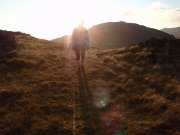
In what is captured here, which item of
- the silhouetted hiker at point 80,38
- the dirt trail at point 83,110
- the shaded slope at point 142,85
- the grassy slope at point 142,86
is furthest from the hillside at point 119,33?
the dirt trail at point 83,110

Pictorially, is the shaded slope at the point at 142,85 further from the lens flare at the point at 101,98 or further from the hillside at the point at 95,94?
the lens flare at the point at 101,98

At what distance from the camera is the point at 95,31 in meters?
136

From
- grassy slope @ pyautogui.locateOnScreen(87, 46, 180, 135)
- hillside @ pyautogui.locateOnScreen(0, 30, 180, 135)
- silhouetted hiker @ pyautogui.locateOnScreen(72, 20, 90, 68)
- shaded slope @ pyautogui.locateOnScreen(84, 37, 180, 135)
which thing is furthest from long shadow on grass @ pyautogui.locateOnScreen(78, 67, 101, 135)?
silhouetted hiker @ pyautogui.locateOnScreen(72, 20, 90, 68)

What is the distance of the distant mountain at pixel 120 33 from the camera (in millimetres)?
118581

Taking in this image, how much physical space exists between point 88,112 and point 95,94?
2.42 meters

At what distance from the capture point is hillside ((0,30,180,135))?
12508mm

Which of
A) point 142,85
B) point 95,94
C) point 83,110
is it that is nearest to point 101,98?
point 95,94

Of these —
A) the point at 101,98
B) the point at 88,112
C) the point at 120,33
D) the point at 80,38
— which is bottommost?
the point at 88,112

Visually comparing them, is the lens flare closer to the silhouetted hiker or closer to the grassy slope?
the grassy slope

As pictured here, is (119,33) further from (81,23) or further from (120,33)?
(81,23)

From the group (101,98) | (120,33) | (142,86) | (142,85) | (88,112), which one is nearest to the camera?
(88,112)

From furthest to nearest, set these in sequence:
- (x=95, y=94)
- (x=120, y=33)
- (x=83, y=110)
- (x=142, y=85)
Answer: (x=120, y=33) → (x=142, y=85) → (x=95, y=94) → (x=83, y=110)

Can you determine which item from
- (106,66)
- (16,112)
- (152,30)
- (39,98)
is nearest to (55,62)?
(106,66)

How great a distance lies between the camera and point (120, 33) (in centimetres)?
12912
